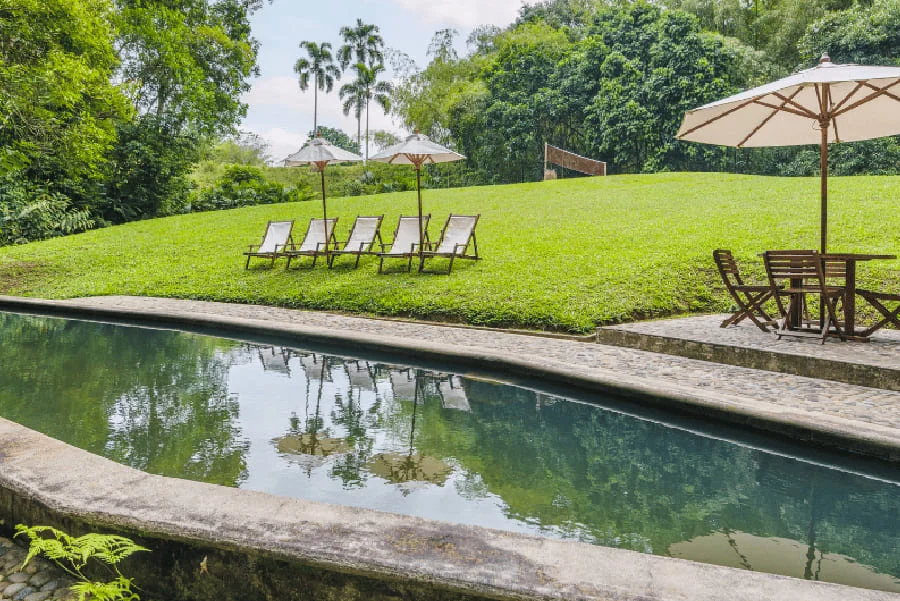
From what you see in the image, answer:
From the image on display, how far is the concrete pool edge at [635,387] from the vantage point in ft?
12.6

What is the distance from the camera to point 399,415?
5.16 meters

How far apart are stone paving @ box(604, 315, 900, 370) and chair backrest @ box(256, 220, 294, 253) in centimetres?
851

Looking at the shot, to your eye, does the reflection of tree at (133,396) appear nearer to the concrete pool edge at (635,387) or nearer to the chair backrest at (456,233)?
the concrete pool edge at (635,387)

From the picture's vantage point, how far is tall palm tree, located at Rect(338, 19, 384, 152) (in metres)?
53.7

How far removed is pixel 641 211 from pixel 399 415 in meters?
12.5

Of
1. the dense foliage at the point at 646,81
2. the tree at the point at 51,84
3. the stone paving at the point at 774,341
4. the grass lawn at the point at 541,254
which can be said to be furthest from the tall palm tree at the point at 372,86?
the stone paving at the point at 774,341

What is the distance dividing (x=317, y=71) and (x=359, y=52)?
3.84 meters

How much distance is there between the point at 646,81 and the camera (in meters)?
32.3

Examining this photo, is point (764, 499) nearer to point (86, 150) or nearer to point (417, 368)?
point (417, 368)

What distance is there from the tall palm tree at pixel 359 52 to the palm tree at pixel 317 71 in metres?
0.93

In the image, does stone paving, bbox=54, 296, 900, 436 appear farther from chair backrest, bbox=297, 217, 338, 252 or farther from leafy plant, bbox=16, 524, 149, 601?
chair backrest, bbox=297, 217, 338, 252

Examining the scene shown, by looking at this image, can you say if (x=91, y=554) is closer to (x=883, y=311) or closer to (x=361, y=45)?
(x=883, y=311)

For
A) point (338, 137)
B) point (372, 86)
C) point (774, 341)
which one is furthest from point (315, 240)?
point (338, 137)

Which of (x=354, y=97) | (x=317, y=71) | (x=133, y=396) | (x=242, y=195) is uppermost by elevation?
(x=317, y=71)
